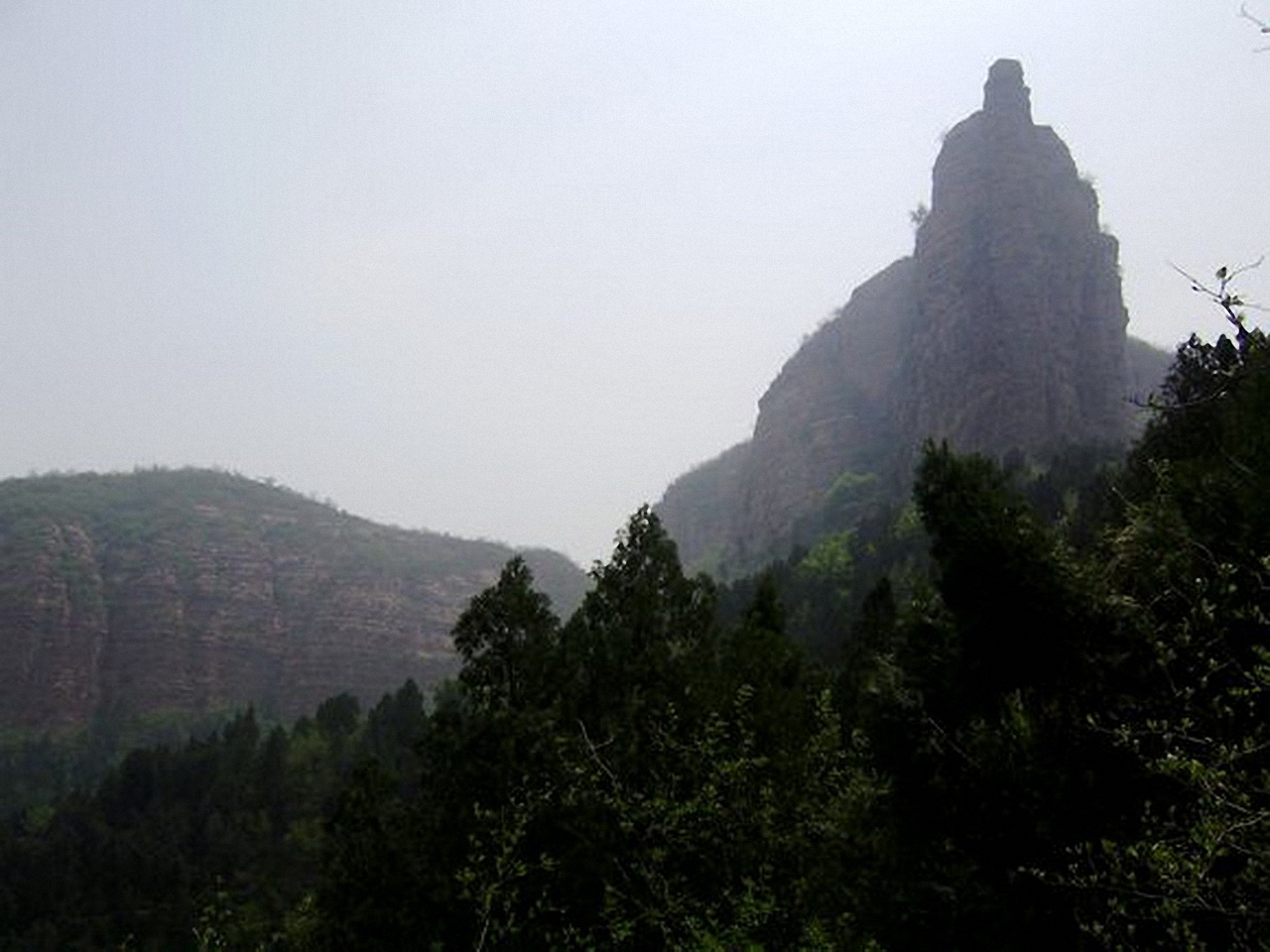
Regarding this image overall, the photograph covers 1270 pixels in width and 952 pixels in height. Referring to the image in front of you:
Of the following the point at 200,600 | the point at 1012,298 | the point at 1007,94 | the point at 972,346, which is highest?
the point at 1007,94

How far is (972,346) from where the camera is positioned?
107562mm

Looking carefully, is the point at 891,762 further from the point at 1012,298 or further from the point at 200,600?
the point at 200,600

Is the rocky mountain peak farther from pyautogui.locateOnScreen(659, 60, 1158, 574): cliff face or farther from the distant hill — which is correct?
the distant hill

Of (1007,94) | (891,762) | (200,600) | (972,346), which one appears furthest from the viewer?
(200,600)

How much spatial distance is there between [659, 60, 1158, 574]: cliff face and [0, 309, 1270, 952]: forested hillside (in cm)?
8743

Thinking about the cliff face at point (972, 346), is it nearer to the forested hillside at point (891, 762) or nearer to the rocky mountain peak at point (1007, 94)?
the rocky mountain peak at point (1007, 94)

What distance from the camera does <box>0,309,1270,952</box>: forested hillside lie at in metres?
8.22

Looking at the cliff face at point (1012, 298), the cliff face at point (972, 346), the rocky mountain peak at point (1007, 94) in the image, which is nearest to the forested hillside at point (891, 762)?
the cliff face at point (972, 346)

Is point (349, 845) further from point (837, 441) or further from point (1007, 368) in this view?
point (837, 441)

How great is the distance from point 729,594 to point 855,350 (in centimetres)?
7231

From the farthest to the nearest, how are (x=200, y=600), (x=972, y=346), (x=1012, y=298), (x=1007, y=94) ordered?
(x=200, y=600) < (x=1007, y=94) < (x=1012, y=298) < (x=972, y=346)

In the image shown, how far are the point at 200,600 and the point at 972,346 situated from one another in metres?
91.9

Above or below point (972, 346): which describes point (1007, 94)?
above

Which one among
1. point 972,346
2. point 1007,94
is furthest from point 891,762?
point 1007,94
